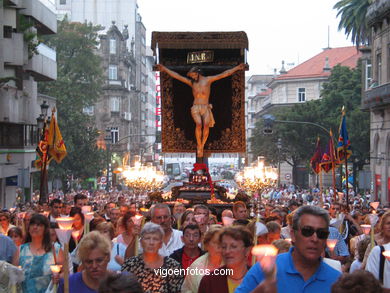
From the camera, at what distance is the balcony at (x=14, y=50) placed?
37303 millimetres

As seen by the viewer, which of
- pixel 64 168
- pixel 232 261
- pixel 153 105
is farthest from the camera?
pixel 153 105

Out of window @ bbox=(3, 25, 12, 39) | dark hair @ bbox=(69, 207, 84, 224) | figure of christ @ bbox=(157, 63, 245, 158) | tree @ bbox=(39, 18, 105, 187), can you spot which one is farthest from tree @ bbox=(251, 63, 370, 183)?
dark hair @ bbox=(69, 207, 84, 224)

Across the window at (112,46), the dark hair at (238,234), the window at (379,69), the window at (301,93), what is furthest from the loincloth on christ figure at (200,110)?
the window at (112,46)

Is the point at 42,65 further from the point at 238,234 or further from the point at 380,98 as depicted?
the point at 238,234

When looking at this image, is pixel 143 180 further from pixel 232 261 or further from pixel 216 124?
pixel 232 261

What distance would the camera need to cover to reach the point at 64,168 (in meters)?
59.4

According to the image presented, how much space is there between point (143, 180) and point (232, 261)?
23.9m

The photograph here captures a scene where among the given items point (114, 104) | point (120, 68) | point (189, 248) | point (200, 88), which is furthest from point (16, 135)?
Answer: point (120, 68)

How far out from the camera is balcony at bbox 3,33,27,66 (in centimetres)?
3730

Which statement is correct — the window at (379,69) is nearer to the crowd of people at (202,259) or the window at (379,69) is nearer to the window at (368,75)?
the window at (368,75)

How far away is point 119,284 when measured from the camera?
508cm

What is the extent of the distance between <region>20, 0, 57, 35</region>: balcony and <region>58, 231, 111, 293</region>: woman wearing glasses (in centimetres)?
3429

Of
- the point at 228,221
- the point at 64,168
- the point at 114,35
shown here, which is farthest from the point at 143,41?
the point at 228,221

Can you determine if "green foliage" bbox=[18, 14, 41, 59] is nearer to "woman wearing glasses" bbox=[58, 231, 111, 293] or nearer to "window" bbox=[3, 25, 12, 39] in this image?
"window" bbox=[3, 25, 12, 39]
